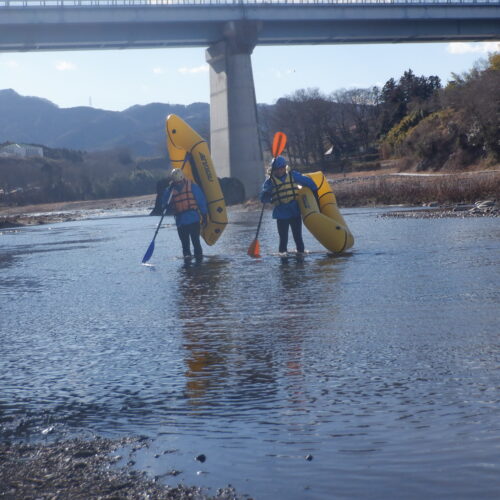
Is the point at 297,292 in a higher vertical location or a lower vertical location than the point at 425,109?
lower

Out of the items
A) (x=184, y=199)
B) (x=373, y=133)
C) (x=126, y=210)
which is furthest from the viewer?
(x=373, y=133)

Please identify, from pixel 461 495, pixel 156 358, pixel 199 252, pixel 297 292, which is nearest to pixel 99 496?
pixel 461 495

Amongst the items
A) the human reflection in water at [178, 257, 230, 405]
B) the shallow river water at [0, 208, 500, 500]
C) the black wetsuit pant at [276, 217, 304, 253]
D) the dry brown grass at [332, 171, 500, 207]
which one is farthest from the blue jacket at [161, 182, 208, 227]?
the dry brown grass at [332, 171, 500, 207]

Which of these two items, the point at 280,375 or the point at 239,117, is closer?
the point at 280,375

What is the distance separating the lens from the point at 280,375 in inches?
216

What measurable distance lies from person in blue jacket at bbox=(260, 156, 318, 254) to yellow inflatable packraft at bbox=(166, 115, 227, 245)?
1.98m

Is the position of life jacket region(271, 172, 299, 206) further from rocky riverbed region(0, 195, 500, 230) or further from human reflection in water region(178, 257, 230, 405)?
rocky riverbed region(0, 195, 500, 230)

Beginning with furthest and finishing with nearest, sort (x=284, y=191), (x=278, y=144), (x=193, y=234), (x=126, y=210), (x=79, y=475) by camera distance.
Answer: (x=126, y=210)
(x=278, y=144)
(x=193, y=234)
(x=284, y=191)
(x=79, y=475)

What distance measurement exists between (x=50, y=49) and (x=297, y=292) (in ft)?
139

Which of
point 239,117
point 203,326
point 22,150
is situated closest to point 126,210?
point 239,117

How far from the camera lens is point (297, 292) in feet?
32.4

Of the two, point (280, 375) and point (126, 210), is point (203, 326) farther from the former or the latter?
point (126, 210)

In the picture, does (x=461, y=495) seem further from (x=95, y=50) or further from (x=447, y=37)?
(x=447, y=37)

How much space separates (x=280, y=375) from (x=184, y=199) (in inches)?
369
